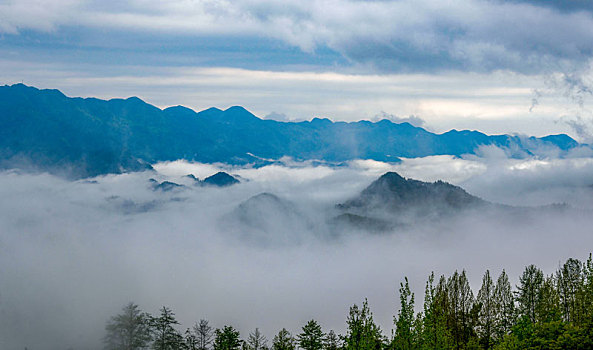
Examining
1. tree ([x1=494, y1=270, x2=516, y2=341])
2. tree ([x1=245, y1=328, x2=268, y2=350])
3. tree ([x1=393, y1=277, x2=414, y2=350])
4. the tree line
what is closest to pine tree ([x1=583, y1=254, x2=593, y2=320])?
the tree line

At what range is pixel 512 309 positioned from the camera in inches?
3241

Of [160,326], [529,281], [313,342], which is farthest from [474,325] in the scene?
[160,326]

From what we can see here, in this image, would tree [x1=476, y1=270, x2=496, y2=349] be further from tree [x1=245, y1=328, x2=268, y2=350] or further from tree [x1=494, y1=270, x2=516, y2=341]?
tree [x1=245, y1=328, x2=268, y2=350]

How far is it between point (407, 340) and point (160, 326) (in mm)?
67601

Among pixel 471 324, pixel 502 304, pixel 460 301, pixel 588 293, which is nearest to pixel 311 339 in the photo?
pixel 471 324

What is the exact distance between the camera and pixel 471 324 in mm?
99750

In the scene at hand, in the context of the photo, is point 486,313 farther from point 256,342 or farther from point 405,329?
point 405,329

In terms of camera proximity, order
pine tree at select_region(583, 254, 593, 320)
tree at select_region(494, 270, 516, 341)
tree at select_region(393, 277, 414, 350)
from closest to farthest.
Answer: tree at select_region(393, 277, 414, 350)
pine tree at select_region(583, 254, 593, 320)
tree at select_region(494, 270, 516, 341)

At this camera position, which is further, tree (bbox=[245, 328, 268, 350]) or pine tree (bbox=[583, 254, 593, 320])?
tree (bbox=[245, 328, 268, 350])

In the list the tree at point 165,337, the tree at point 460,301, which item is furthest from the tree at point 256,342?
the tree at point 460,301

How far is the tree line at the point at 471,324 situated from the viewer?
4843 cm

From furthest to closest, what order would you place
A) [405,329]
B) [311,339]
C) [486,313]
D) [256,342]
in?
[256,342] → [486,313] → [311,339] → [405,329]

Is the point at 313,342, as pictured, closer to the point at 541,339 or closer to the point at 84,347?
the point at 541,339

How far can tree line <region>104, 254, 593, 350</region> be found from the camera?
48.4 m
